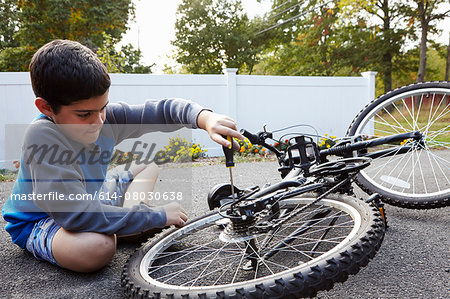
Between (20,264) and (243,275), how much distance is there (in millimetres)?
1176

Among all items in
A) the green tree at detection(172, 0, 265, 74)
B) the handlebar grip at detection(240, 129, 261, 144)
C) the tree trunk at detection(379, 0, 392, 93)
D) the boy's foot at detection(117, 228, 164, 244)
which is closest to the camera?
the handlebar grip at detection(240, 129, 261, 144)

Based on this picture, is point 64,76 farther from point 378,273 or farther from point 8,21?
point 8,21

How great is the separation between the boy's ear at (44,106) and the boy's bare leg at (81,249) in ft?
1.69

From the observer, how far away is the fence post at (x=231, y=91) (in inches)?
261

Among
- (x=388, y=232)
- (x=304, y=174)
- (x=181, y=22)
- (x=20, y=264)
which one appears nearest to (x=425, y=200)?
(x=388, y=232)

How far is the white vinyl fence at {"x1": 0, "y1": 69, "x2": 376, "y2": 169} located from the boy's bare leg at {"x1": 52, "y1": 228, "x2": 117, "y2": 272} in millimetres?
4949

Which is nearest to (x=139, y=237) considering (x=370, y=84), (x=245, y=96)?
(x=245, y=96)

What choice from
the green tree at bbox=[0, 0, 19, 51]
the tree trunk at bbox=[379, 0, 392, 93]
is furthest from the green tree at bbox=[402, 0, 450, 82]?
the green tree at bbox=[0, 0, 19, 51]

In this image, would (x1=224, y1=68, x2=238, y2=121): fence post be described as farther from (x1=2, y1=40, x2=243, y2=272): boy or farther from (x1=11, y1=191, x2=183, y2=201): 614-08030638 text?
(x1=2, y1=40, x2=243, y2=272): boy

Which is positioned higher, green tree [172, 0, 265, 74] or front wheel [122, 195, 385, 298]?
green tree [172, 0, 265, 74]

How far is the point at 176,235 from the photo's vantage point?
156cm

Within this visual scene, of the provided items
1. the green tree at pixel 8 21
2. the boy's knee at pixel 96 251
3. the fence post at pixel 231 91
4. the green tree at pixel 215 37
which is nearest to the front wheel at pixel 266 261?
the boy's knee at pixel 96 251

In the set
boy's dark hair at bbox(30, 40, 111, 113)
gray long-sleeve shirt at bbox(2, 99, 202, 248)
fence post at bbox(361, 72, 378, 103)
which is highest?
fence post at bbox(361, 72, 378, 103)

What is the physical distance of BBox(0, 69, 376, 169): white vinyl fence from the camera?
18.7 feet
